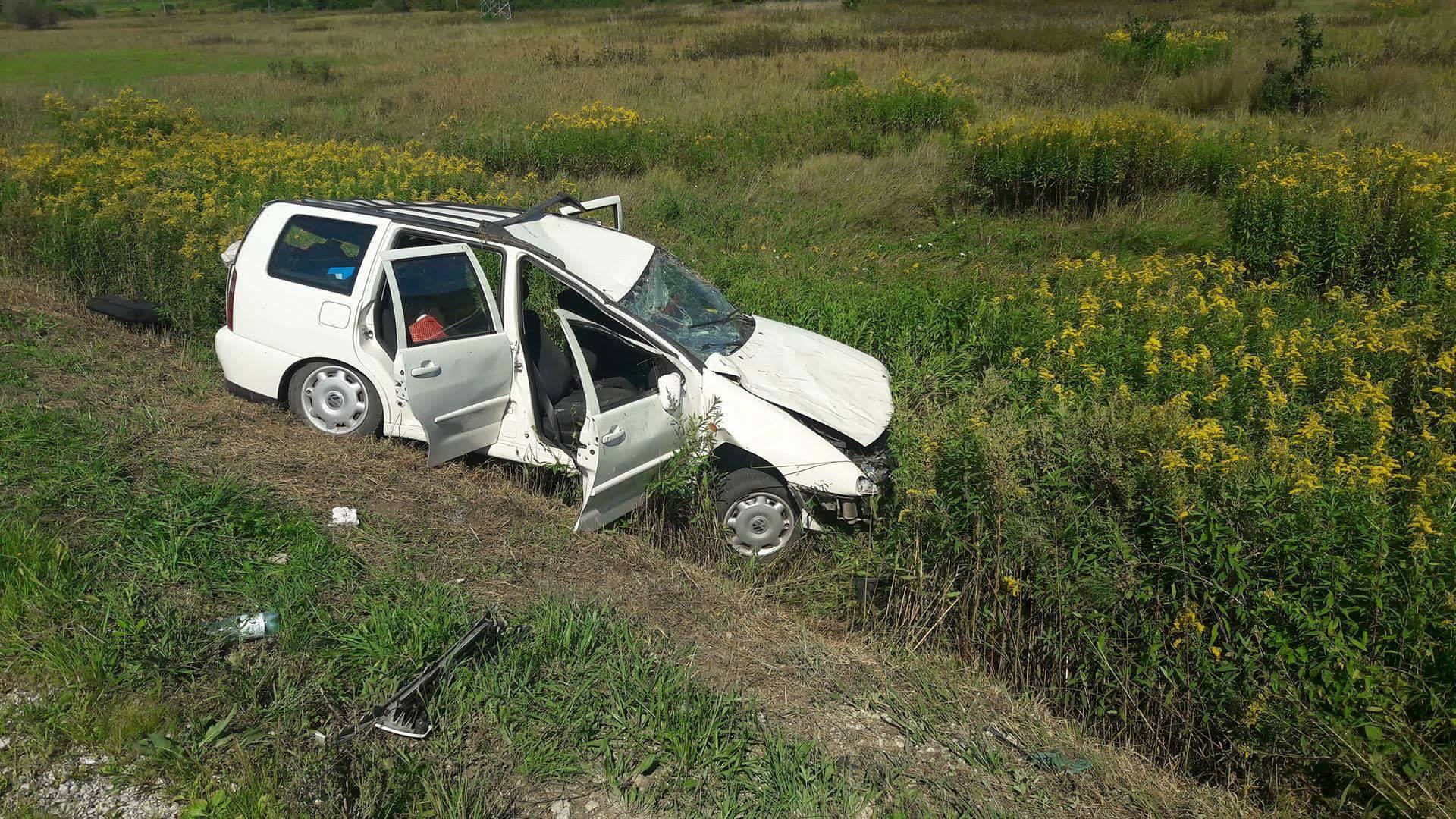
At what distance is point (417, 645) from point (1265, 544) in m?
3.68

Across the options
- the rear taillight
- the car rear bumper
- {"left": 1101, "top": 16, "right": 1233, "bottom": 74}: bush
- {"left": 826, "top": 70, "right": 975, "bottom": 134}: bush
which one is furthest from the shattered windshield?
{"left": 1101, "top": 16, "right": 1233, "bottom": 74}: bush

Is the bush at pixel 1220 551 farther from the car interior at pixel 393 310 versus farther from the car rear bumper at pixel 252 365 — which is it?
the car rear bumper at pixel 252 365

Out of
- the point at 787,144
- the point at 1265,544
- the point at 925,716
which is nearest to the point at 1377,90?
the point at 787,144

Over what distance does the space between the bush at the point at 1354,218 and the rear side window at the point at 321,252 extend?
820 cm

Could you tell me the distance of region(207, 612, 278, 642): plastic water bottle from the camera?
418 centimetres

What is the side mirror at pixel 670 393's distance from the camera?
18.6ft

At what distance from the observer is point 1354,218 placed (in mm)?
9055

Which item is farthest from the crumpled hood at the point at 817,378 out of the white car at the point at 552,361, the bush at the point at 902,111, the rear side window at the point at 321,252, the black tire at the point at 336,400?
the bush at the point at 902,111

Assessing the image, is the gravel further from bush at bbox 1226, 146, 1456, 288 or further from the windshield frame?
bush at bbox 1226, 146, 1456, 288

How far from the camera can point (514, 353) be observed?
6.01m

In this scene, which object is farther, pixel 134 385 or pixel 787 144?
pixel 787 144

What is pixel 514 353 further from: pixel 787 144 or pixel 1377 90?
pixel 1377 90

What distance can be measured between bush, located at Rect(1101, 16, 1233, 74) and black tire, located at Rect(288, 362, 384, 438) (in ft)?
62.7

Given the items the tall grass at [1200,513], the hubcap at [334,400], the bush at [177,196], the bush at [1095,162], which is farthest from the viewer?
the bush at [1095,162]
